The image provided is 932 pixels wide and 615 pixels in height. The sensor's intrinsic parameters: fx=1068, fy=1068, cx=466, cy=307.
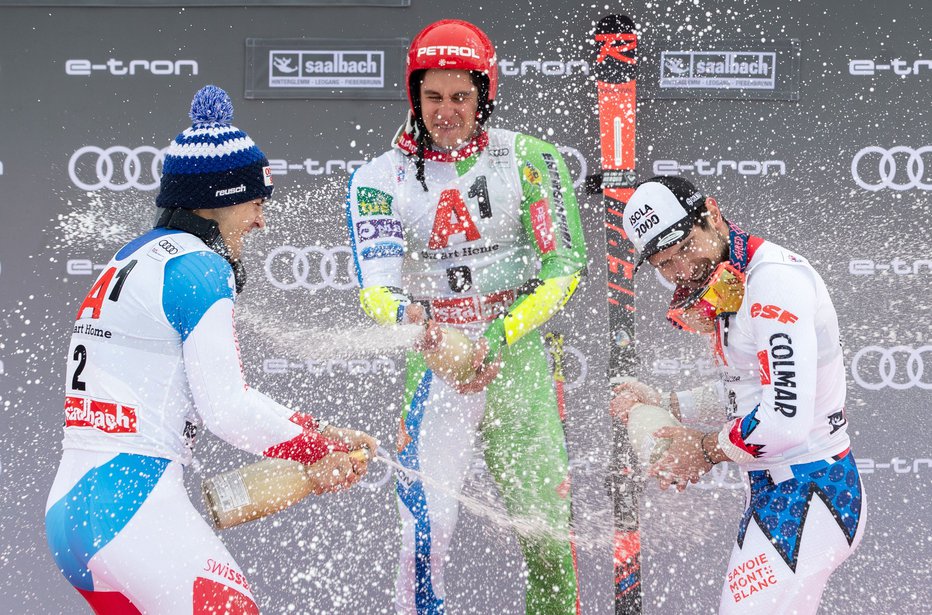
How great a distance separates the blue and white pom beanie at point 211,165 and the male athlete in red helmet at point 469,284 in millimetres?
873

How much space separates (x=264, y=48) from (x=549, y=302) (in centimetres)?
176

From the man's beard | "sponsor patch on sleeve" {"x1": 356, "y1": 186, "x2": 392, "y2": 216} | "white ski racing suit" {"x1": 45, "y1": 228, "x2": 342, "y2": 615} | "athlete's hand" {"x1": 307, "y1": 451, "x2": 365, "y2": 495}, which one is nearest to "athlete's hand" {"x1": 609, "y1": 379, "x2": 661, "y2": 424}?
the man's beard

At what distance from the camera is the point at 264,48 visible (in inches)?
178

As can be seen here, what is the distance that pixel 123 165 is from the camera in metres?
4.55

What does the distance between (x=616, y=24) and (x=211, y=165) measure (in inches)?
84.2

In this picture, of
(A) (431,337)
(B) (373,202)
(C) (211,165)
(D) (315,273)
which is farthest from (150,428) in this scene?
(D) (315,273)

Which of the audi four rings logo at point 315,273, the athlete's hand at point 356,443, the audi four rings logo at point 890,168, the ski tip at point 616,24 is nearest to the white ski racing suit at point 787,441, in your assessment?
the athlete's hand at point 356,443

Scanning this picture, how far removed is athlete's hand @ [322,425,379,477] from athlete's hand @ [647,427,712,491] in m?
0.86

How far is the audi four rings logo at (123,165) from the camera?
4551mm

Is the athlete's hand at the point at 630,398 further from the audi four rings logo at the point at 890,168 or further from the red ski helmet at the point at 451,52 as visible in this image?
the audi four rings logo at the point at 890,168

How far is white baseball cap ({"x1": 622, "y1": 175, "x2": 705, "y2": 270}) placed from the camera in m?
2.98

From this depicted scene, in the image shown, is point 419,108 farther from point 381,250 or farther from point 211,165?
point 211,165

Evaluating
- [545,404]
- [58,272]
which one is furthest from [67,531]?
[58,272]

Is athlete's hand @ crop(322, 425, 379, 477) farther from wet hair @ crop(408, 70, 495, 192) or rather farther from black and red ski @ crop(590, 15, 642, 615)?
black and red ski @ crop(590, 15, 642, 615)
